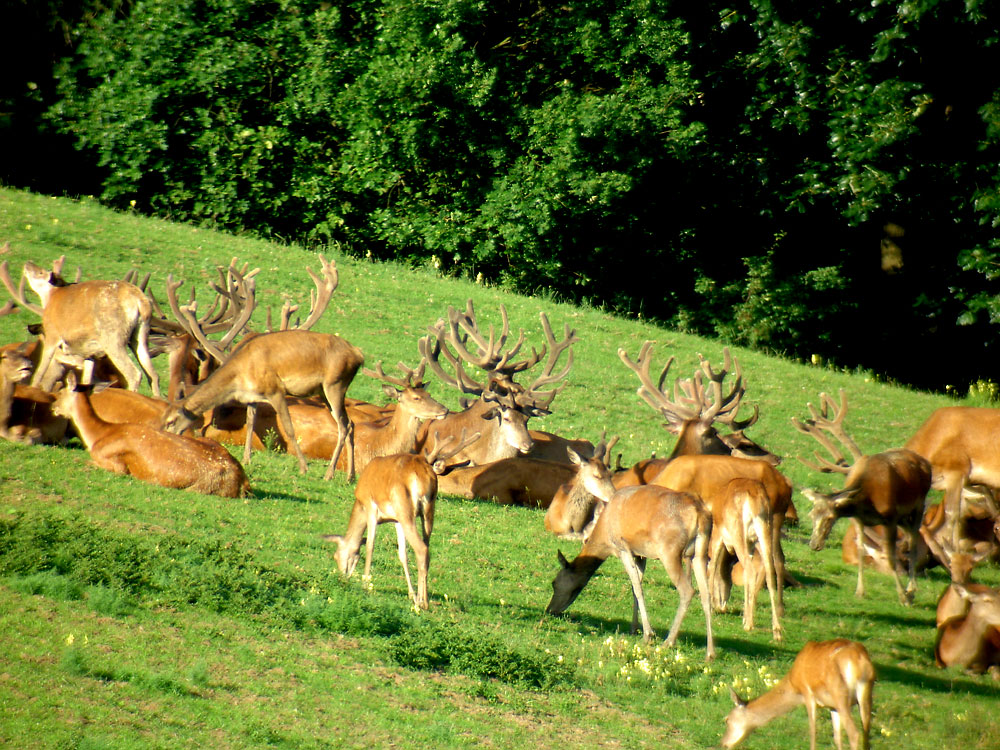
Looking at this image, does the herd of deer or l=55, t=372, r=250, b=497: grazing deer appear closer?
the herd of deer

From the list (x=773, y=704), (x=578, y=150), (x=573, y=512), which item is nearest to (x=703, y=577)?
(x=773, y=704)

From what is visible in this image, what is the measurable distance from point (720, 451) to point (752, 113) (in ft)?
50.5

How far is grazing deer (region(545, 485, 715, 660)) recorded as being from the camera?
874cm

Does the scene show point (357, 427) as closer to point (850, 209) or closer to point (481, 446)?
point (481, 446)

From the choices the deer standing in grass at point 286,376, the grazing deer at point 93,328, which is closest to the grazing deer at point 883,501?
the deer standing in grass at point 286,376

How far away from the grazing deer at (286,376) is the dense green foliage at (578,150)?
51.4 feet

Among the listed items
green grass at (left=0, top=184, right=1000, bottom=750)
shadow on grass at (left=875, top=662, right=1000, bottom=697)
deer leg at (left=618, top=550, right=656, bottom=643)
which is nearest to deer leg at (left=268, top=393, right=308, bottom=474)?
green grass at (left=0, top=184, right=1000, bottom=750)

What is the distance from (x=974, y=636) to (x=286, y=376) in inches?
274

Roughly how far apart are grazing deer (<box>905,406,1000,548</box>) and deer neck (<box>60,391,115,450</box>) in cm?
855

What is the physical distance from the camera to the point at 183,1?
28812mm

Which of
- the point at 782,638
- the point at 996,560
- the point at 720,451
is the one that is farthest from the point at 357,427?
the point at 996,560

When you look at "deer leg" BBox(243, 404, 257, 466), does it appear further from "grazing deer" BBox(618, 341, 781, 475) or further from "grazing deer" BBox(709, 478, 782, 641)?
"grazing deer" BBox(709, 478, 782, 641)

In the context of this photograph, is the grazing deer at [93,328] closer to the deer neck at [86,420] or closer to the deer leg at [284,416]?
the deer leg at [284,416]

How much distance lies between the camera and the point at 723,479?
10.3 m
